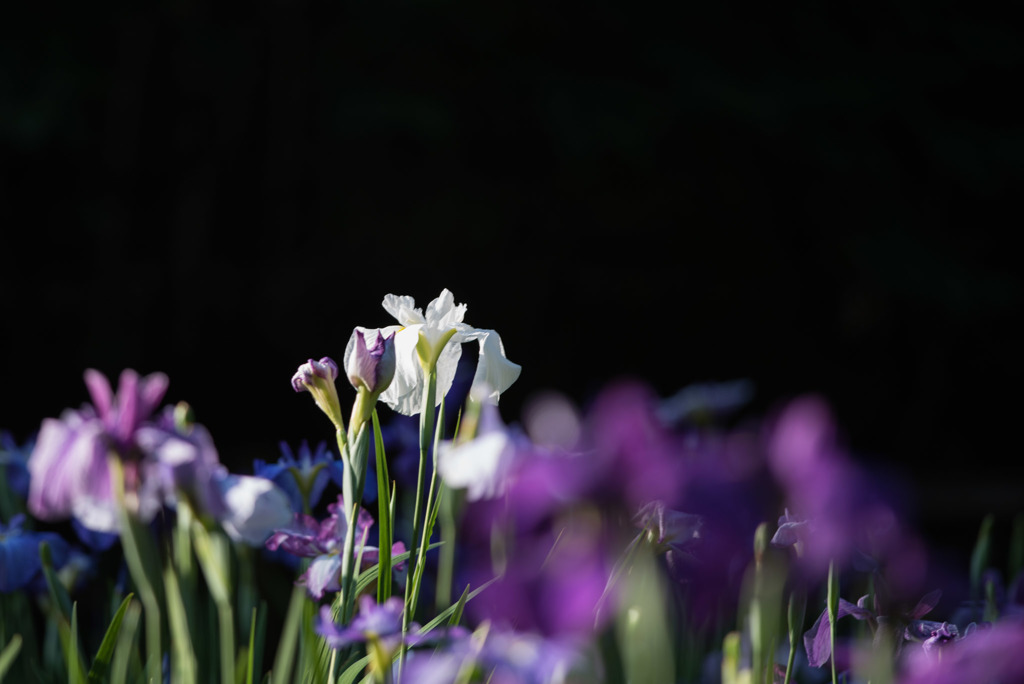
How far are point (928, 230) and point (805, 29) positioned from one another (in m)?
1.89

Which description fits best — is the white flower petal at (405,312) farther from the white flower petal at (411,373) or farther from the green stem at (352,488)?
the green stem at (352,488)

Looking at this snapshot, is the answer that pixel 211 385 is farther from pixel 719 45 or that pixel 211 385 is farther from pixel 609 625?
pixel 609 625

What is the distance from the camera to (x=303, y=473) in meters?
1.14

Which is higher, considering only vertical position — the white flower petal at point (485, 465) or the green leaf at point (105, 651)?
the white flower petal at point (485, 465)

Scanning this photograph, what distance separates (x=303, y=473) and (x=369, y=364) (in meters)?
0.31

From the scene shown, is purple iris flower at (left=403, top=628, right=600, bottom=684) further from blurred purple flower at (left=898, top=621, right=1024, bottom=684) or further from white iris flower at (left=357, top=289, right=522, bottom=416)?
white iris flower at (left=357, top=289, right=522, bottom=416)

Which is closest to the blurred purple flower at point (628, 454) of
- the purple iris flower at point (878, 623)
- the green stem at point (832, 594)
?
the green stem at point (832, 594)

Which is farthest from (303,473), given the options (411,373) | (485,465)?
(485,465)

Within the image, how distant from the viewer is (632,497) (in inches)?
22.8

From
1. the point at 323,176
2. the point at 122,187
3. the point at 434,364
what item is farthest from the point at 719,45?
the point at 434,364

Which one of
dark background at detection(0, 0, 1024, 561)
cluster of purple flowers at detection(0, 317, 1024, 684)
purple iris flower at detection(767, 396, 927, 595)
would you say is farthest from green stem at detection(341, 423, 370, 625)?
dark background at detection(0, 0, 1024, 561)

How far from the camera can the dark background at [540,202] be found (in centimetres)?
682

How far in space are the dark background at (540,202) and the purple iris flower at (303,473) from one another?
5.13 metres

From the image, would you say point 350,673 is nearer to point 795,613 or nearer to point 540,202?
point 795,613
